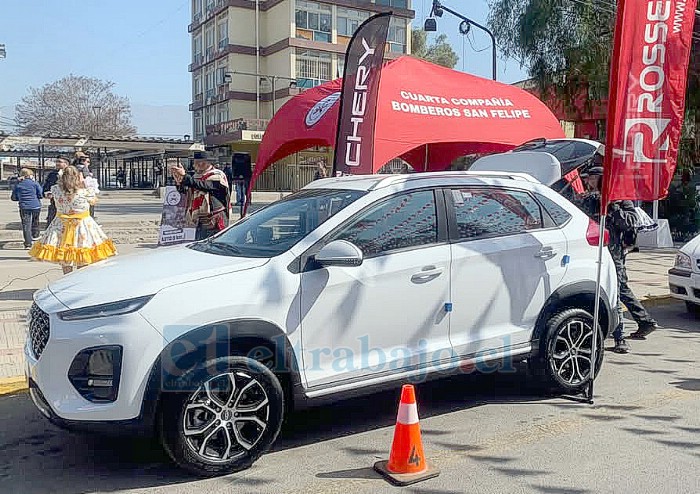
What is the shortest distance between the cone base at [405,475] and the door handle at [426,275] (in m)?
1.19

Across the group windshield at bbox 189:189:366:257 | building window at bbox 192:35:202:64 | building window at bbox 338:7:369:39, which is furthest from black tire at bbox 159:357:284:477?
building window at bbox 192:35:202:64

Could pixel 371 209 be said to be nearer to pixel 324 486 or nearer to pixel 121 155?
pixel 324 486

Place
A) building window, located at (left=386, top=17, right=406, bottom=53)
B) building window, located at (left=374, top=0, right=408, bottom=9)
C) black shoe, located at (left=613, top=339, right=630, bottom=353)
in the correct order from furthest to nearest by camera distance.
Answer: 1. building window, located at (left=374, top=0, right=408, bottom=9)
2. building window, located at (left=386, top=17, right=406, bottom=53)
3. black shoe, located at (left=613, top=339, right=630, bottom=353)

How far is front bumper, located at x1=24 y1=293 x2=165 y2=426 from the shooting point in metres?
3.82

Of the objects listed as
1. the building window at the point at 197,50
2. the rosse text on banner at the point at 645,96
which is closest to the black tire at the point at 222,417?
the rosse text on banner at the point at 645,96

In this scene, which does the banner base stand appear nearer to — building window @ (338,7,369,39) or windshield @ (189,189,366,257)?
windshield @ (189,189,366,257)

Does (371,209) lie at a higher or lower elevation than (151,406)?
higher

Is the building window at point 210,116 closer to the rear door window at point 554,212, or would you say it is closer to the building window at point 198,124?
the building window at point 198,124

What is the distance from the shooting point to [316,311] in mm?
4363

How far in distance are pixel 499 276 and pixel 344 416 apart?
1.55m

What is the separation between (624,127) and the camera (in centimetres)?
551

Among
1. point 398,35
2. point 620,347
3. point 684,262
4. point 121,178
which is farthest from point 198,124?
point 620,347

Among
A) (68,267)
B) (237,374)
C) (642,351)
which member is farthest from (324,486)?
(68,267)

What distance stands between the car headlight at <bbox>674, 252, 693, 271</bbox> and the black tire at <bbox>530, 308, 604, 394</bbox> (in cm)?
361
